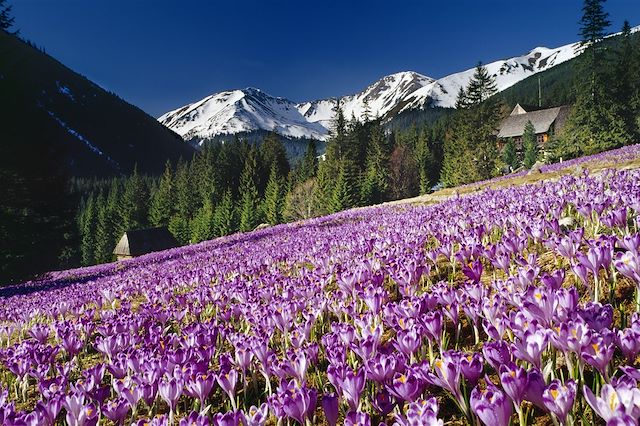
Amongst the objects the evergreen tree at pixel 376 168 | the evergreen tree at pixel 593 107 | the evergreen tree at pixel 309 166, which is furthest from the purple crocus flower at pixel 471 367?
the evergreen tree at pixel 309 166

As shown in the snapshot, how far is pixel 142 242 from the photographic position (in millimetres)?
69062

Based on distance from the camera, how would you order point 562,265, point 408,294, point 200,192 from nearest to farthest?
point 408,294 < point 562,265 < point 200,192

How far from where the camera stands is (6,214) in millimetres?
24828

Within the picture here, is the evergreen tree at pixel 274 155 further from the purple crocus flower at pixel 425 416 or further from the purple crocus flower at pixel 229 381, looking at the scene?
the purple crocus flower at pixel 425 416

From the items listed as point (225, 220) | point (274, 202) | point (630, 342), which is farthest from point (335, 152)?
point (630, 342)

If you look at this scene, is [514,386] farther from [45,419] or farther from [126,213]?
[126,213]

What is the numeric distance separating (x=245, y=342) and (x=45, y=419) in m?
1.30

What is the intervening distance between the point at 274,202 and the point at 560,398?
71913mm

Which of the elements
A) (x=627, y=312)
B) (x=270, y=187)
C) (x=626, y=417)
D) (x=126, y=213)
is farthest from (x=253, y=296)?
(x=126, y=213)

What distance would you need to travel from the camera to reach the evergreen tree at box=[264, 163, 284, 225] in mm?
70688

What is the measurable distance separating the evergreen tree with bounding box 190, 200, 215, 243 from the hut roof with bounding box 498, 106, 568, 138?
77.5 metres

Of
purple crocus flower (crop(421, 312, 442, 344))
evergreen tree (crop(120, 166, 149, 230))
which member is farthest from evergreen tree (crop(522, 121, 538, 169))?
evergreen tree (crop(120, 166, 149, 230))

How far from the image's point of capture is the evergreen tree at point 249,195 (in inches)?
2889

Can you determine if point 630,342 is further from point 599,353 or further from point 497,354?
point 497,354
